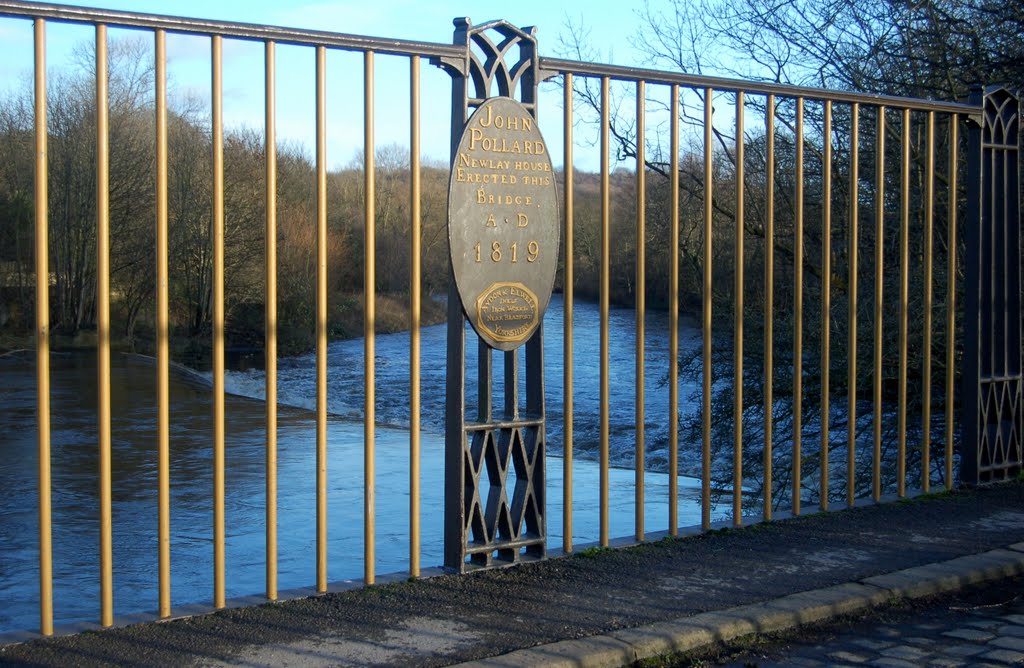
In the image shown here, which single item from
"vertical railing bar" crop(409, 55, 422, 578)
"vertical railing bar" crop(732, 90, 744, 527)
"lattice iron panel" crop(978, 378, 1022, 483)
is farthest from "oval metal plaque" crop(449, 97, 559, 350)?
"lattice iron panel" crop(978, 378, 1022, 483)

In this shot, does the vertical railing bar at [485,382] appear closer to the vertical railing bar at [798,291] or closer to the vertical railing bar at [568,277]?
the vertical railing bar at [568,277]

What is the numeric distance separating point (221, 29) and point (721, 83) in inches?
103

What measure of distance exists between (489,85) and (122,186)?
25.3 m

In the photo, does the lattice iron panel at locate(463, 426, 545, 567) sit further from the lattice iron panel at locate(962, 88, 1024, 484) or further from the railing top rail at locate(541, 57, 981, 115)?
the lattice iron panel at locate(962, 88, 1024, 484)

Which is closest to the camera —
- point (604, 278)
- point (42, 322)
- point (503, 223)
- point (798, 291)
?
point (42, 322)

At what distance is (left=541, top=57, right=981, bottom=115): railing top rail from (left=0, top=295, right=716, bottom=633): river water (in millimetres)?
3346

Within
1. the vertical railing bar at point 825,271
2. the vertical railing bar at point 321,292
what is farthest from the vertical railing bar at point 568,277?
the vertical railing bar at point 825,271

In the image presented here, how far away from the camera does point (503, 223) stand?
5.16 meters

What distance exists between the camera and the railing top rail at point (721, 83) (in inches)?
212

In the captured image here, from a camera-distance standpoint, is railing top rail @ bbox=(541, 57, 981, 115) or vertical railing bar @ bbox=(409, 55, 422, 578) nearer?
vertical railing bar @ bbox=(409, 55, 422, 578)

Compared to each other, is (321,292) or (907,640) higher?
(321,292)

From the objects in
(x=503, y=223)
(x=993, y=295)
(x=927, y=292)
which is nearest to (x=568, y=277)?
(x=503, y=223)

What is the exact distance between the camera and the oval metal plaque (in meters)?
5.02

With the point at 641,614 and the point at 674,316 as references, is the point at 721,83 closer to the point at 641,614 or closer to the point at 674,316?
the point at 674,316
